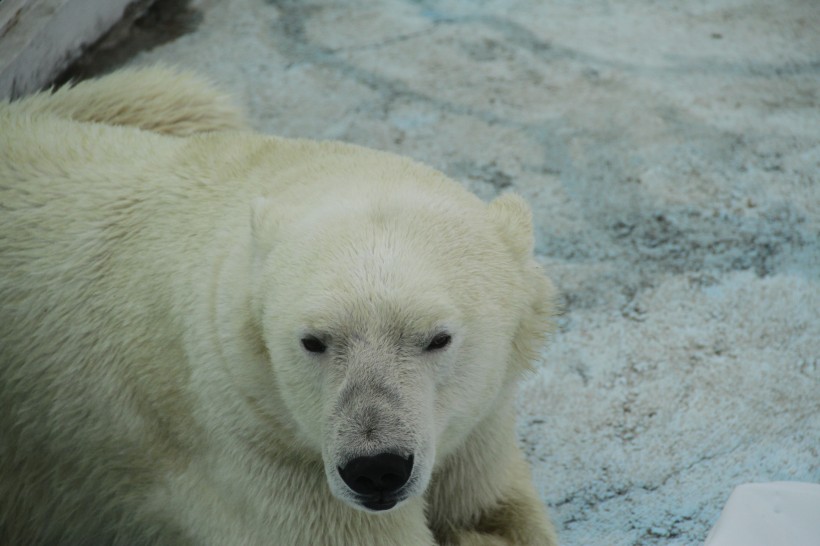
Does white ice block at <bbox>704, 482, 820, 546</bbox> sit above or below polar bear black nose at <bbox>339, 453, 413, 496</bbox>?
below

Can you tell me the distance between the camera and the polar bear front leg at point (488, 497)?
2240mm

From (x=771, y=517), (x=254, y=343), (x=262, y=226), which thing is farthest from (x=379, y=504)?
(x=771, y=517)

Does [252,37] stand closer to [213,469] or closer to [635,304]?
[635,304]

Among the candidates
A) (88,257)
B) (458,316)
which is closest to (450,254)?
(458,316)

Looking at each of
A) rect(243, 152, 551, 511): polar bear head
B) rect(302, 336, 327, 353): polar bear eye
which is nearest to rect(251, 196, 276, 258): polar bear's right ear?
rect(243, 152, 551, 511): polar bear head

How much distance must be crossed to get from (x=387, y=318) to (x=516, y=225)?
17.8 inches

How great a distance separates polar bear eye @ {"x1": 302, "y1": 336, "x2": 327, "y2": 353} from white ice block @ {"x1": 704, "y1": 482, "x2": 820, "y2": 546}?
915 millimetres

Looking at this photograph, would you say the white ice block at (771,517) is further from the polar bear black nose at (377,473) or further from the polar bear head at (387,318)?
the polar bear black nose at (377,473)

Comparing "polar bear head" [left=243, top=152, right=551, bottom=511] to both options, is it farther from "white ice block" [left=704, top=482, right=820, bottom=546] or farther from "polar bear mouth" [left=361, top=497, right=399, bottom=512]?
"white ice block" [left=704, top=482, right=820, bottom=546]

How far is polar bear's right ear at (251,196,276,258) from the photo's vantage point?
6.19ft

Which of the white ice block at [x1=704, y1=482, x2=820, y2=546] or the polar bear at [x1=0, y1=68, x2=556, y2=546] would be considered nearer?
the polar bear at [x1=0, y1=68, x2=556, y2=546]

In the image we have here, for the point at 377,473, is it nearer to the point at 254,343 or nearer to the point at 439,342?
the point at 439,342

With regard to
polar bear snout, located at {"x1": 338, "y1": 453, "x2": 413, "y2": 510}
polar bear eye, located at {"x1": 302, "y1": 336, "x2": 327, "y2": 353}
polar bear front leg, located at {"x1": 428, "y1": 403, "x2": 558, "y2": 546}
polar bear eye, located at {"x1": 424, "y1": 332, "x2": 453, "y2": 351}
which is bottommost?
polar bear front leg, located at {"x1": 428, "y1": 403, "x2": 558, "y2": 546}

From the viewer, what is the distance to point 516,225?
203 cm
